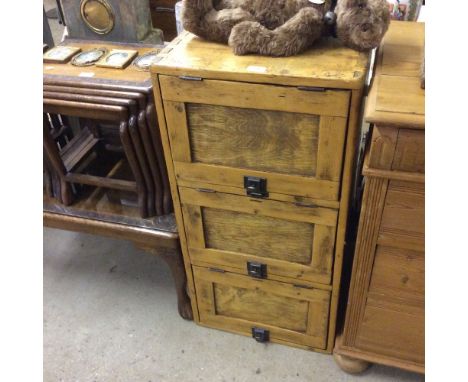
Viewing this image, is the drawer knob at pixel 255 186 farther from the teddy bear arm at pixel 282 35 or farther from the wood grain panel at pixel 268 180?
the teddy bear arm at pixel 282 35

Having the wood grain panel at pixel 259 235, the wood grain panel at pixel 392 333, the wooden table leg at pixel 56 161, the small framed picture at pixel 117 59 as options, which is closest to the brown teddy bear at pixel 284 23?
the small framed picture at pixel 117 59

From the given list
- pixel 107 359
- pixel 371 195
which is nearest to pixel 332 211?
pixel 371 195

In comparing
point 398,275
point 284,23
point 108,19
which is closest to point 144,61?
point 108,19

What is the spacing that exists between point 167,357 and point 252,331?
0.93 ft

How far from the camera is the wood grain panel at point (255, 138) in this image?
0.90 meters

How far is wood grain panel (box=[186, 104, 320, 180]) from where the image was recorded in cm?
90

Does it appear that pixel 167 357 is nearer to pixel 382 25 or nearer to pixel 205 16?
pixel 205 16

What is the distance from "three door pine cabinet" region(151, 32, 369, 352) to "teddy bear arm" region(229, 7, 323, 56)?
1.0 inches

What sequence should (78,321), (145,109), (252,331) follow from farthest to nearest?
(78,321), (252,331), (145,109)

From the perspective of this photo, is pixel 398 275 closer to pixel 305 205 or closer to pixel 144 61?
pixel 305 205

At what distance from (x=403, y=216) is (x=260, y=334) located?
0.65 meters

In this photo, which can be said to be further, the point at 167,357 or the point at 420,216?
the point at 167,357

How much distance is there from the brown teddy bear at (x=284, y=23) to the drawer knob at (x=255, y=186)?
28cm

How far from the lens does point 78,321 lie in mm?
1494
